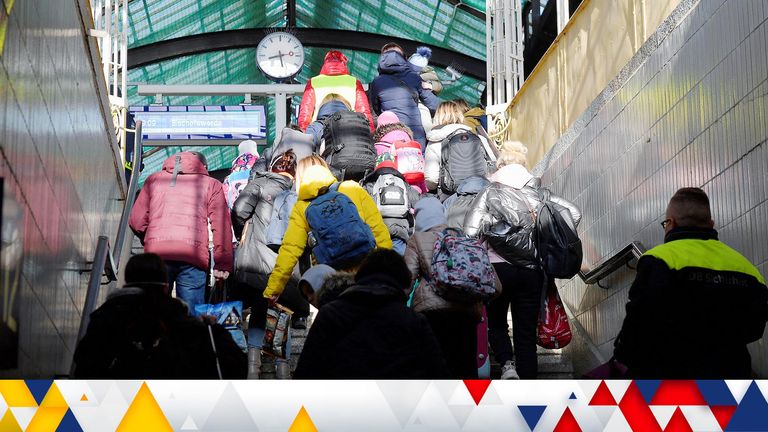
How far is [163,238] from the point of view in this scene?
9.72 meters

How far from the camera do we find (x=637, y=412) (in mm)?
4820

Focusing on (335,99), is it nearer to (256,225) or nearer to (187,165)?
(256,225)

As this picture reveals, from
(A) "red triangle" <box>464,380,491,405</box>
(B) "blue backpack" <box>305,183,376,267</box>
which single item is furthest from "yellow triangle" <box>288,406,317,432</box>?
(B) "blue backpack" <box>305,183,376,267</box>

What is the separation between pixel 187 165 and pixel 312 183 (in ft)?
4.58

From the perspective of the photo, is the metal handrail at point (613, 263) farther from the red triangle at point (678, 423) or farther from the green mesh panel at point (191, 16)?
the green mesh panel at point (191, 16)

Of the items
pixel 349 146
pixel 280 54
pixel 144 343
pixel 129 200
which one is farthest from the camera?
pixel 280 54

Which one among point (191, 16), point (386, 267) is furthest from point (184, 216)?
point (191, 16)

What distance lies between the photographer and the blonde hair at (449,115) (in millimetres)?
12305

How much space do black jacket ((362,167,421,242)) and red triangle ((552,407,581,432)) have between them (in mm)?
5431

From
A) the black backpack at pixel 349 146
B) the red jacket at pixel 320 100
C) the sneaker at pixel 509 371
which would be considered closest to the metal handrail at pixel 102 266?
the black backpack at pixel 349 146

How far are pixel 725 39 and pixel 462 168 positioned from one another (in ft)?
13.1

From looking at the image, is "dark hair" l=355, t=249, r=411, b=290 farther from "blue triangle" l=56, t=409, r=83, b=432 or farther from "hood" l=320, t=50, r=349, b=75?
"hood" l=320, t=50, r=349, b=75

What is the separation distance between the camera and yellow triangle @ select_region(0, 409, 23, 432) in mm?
4617

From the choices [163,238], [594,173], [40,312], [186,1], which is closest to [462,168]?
[594,173]
